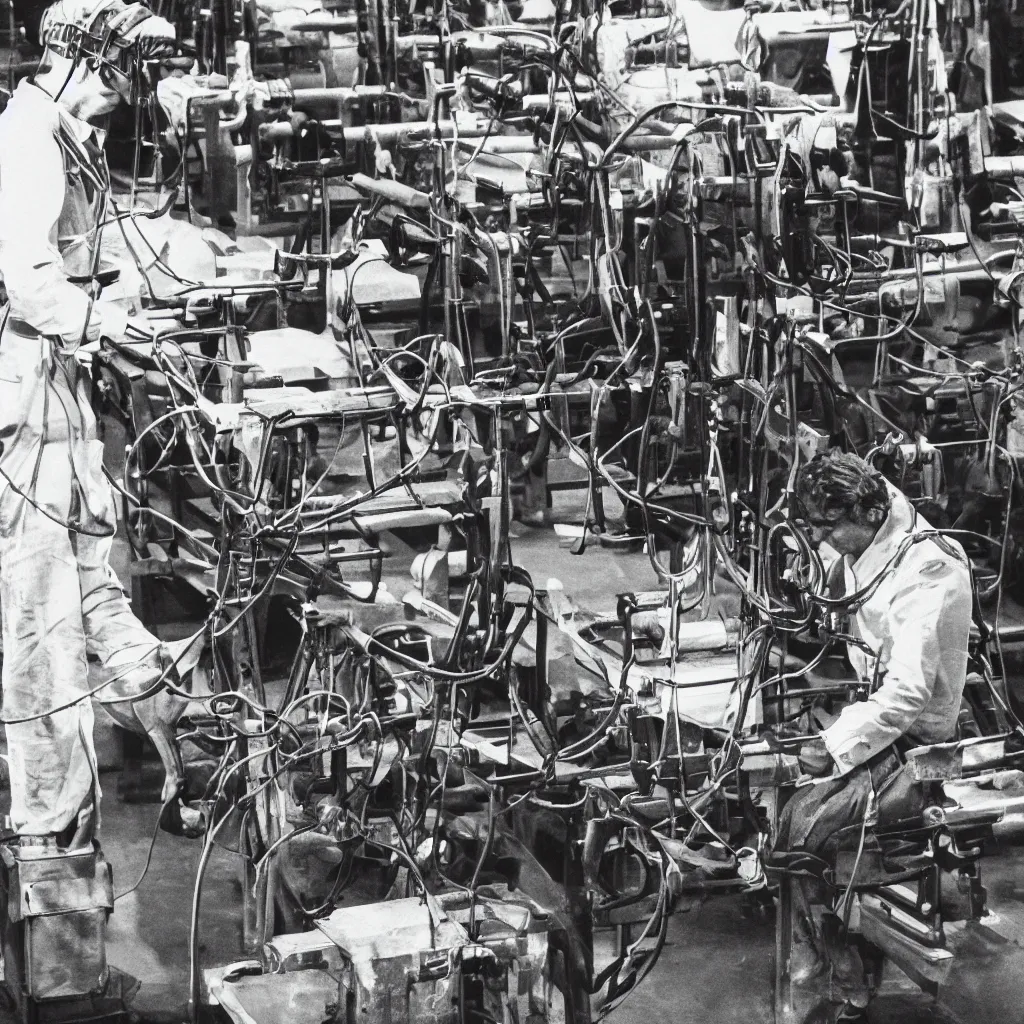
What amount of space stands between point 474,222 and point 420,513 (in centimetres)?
135

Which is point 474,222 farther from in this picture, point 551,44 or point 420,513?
point 420,513

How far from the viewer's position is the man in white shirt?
560 centimetres

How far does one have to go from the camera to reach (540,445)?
8453 mm

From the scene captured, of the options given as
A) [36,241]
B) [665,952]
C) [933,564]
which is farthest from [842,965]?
[36,241]

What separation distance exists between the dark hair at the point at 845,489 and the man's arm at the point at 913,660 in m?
0.22

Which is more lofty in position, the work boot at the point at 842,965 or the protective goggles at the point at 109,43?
the protective goggles at the point at 109,43

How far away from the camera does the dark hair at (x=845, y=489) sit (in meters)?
5.75

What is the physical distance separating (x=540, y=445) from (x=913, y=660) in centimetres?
300

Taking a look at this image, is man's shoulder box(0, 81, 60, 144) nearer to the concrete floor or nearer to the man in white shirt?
the man in white shirt

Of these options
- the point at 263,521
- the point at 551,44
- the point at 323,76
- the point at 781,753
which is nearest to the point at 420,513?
the point at 263,521

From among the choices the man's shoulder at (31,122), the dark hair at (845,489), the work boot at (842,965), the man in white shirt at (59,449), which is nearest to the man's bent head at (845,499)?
the dark hair at (845,489)

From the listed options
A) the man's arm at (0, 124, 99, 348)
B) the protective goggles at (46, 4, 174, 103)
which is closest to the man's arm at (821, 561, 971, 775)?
the man's arm at (0, 124, 99, 348)

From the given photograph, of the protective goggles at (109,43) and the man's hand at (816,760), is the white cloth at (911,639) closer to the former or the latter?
the man's hand at (816,760)

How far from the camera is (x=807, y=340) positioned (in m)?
6.95
